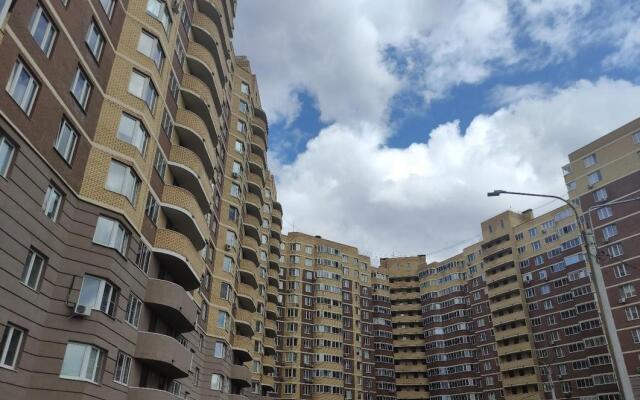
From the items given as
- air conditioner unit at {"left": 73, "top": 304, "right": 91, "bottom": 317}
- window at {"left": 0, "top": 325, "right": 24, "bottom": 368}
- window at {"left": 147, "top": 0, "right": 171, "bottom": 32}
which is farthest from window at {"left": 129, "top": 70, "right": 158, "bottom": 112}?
window at {"left": 0, "top": 325, "right": 24, "bottom": 368}

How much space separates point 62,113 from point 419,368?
343ft

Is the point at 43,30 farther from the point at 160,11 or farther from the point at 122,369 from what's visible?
the point at 122,369

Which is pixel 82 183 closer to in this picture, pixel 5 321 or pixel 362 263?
pixel 5 321

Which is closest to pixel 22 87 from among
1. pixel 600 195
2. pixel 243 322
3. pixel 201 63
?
pixel 201 63

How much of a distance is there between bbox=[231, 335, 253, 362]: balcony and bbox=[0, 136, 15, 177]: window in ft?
115

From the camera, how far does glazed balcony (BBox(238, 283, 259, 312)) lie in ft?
179

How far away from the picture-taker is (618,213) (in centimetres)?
6425

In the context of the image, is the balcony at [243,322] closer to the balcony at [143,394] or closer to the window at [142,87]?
the balcony at [143,394]

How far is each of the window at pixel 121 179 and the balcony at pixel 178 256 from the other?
13.9 feet

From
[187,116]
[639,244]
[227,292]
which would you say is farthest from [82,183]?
[639,244]

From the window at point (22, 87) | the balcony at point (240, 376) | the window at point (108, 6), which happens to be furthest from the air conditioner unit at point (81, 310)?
the balcony at point (240, 376)

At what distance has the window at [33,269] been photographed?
20.0 meters

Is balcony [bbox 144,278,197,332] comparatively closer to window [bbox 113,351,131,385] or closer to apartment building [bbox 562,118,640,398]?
window [bbox 113,351,131,385]

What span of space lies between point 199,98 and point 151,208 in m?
10.2
